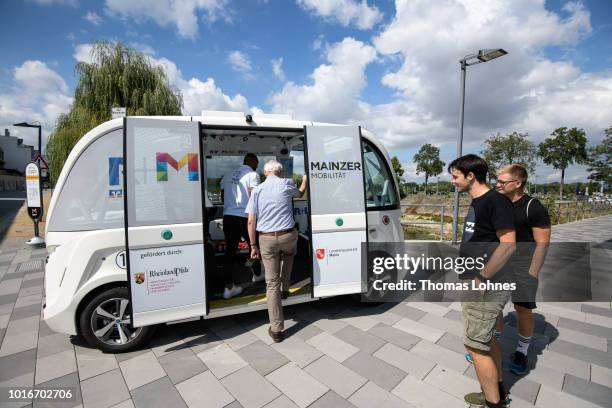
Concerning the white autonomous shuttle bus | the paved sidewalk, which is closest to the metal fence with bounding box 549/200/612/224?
the paved sidewalk

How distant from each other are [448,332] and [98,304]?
3.84 m

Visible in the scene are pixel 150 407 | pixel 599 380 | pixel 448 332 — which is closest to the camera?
pixel 150 407

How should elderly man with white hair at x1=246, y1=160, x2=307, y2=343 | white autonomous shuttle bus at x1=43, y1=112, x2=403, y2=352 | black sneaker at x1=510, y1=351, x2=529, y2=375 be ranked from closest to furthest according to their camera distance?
black sneaker at x1=510, y1=351, x2=529, y2=375 < white autonomous shuttle bus at x1=43, y1=112, x2=403, y2=352 < elderly man with white hair at x1=246, y1=160, x2=307, y2=343

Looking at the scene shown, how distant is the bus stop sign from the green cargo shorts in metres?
10.6

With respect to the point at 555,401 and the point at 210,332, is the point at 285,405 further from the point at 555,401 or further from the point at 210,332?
the point at 555,401

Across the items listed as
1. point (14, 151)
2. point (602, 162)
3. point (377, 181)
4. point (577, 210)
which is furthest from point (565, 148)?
point (14, 151)

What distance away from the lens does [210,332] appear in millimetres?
3432

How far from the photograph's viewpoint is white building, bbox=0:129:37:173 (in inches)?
2687

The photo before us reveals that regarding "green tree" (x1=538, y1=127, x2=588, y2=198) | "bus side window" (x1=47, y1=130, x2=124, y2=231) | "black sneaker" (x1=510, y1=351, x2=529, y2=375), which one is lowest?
"black sneaker" (x1=510, y1=351, x2=529, y2=375)

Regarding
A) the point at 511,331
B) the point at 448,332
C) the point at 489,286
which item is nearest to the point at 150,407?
the point at 489,286

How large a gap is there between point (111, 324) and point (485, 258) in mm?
3499

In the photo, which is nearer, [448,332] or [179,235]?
[179,235]

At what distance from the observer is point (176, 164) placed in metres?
2.96

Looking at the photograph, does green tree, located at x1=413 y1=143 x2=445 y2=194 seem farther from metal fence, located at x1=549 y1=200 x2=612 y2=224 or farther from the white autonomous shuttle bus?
the white autonomous shuttle bus
